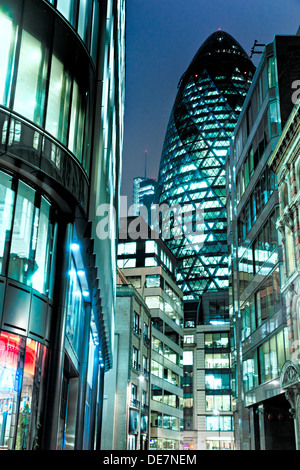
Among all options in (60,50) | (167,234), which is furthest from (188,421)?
(60,50)

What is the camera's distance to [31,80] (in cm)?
1644

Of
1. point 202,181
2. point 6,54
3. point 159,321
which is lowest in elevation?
point 6,54

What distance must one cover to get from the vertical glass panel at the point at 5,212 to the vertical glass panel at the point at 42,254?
1.84 m

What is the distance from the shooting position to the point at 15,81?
15.5m

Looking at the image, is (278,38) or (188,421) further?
(188,421)

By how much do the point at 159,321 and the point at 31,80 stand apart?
247 feet

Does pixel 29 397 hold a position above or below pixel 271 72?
below

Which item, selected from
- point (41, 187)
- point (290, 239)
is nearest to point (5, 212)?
point (41, 187)

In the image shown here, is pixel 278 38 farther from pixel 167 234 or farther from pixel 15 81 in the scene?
pixel 167 234

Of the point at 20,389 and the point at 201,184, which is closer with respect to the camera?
the point at 20,389

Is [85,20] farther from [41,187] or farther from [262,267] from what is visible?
[262,267]

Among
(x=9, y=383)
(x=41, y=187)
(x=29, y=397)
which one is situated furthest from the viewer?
(x=41, y=187)
